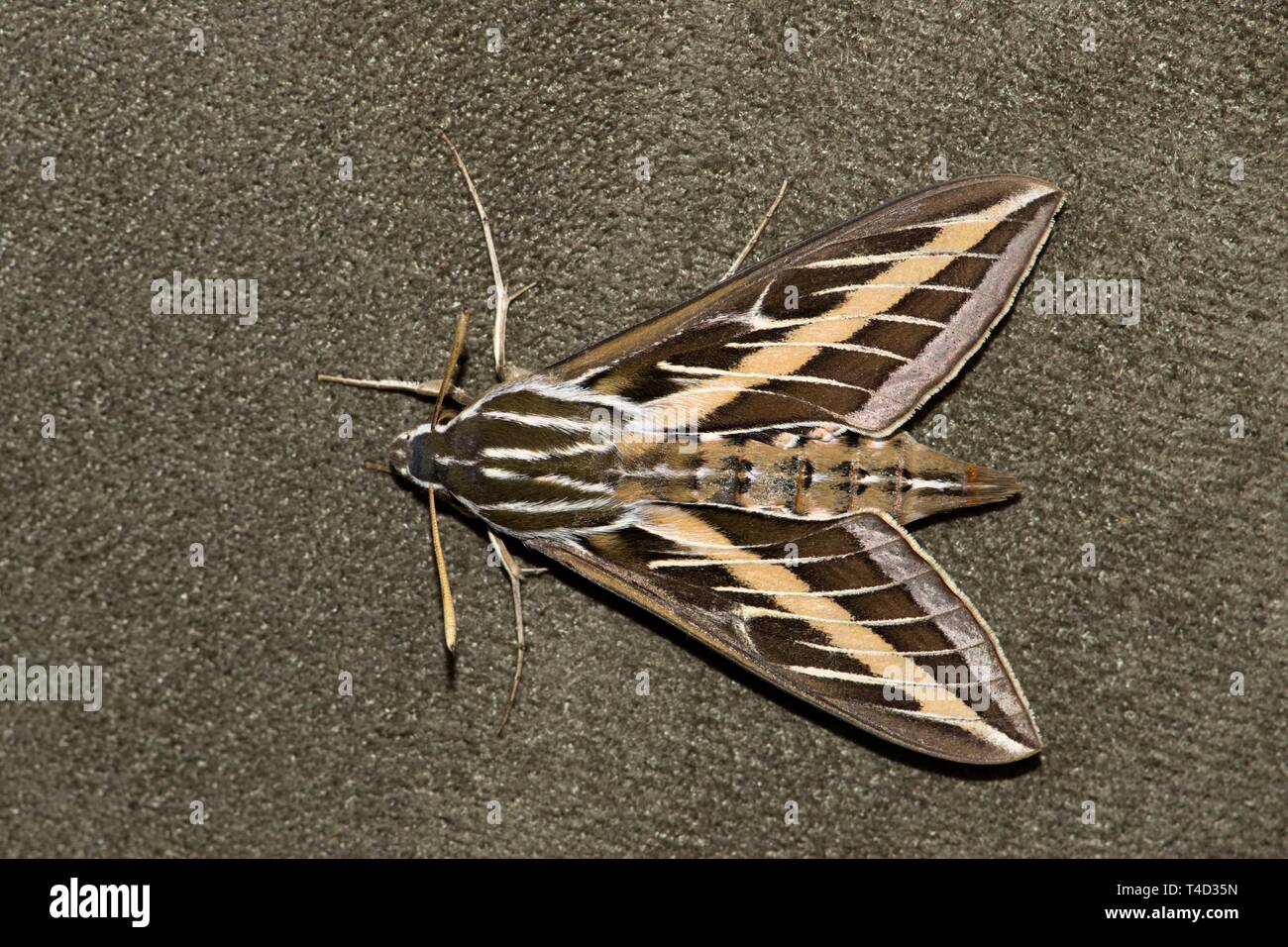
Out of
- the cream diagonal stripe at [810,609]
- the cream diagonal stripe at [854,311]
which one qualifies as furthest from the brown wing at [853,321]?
the cream diagonal stripe at [810,609]

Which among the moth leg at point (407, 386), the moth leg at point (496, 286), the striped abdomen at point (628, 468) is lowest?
the striped abdomen at point (628, 468)

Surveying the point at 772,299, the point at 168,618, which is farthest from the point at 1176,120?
the point at 168,618

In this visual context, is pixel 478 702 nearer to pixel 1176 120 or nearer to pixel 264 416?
pixel 264 416

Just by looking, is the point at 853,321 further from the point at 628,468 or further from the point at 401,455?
the point at 401,455

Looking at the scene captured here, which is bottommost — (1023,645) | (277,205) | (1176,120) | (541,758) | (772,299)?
(541,758)

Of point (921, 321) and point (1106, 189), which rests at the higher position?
point (1106, 189)

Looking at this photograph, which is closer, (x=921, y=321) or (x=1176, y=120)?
(x=921, y=321)

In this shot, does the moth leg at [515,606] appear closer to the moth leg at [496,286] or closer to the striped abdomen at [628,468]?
the striped abdomen at [628,468]
